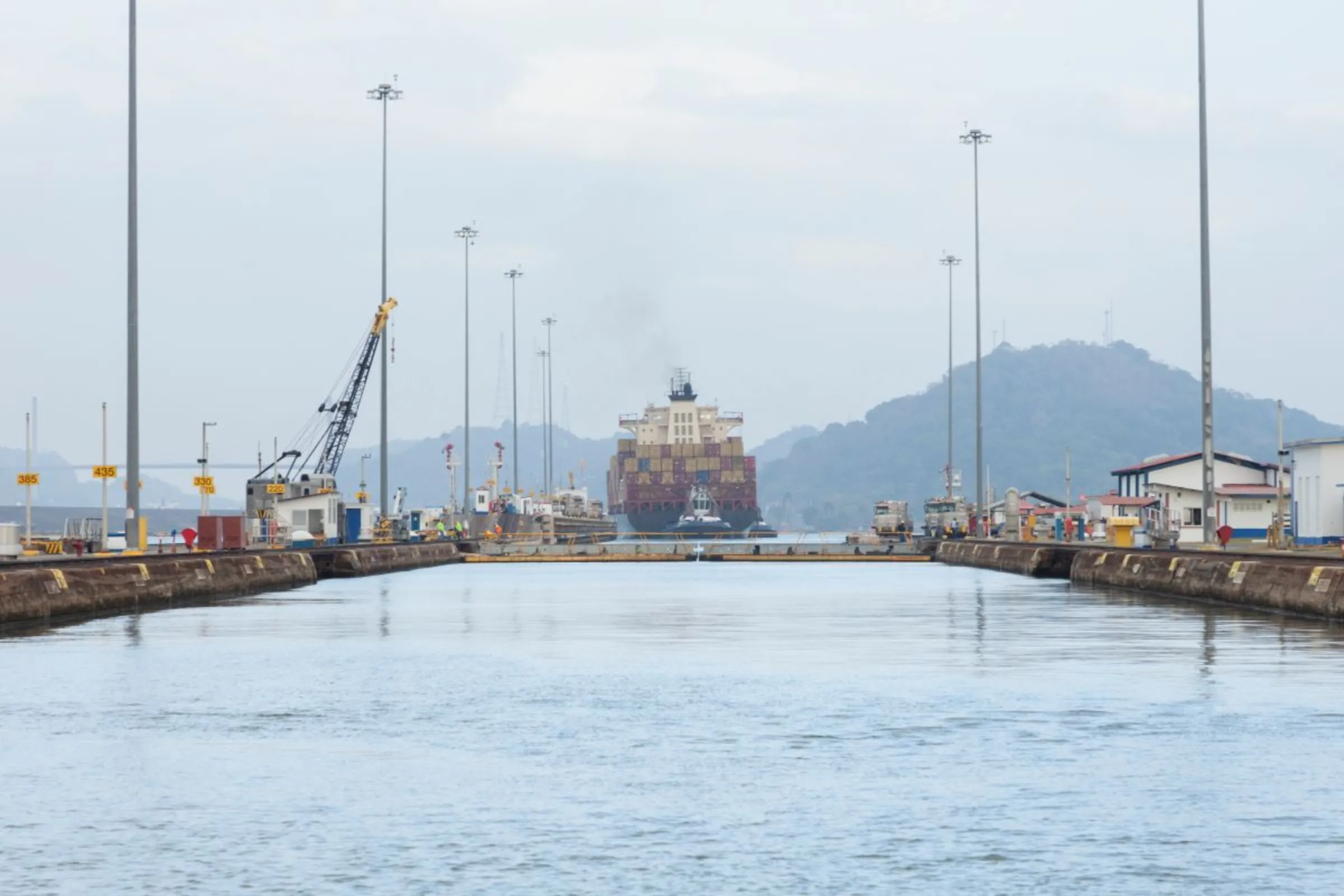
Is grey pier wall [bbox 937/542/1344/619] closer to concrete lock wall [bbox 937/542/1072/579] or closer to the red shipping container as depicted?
concrete lock wall [bbox 937/542/1072/579]

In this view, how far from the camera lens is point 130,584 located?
146 ft

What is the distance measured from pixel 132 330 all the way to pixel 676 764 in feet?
123

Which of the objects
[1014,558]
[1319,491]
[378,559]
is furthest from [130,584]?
[1319,491]

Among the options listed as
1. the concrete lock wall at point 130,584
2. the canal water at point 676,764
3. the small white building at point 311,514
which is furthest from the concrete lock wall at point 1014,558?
the canal water at point 676,764

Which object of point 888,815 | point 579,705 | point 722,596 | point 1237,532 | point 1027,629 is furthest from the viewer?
point 1237,532

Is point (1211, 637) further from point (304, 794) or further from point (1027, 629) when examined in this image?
point (304, 794)

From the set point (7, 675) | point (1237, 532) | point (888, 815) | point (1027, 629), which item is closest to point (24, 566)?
point (7, 675)

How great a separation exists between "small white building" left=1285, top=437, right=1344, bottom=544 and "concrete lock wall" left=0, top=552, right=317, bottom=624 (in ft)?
118

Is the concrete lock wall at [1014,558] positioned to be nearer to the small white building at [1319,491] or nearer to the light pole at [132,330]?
the small white building at [1319,491]

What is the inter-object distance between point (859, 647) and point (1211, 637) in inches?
234

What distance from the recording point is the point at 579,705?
2159cm

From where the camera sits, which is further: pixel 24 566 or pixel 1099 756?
pixel 24 566

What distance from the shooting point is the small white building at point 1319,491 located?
2753 inches

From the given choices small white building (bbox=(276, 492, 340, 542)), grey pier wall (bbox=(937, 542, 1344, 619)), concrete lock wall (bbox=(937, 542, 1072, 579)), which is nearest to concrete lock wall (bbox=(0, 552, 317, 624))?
grey pier wall (bbox=(937, 542, 1344, 619))
